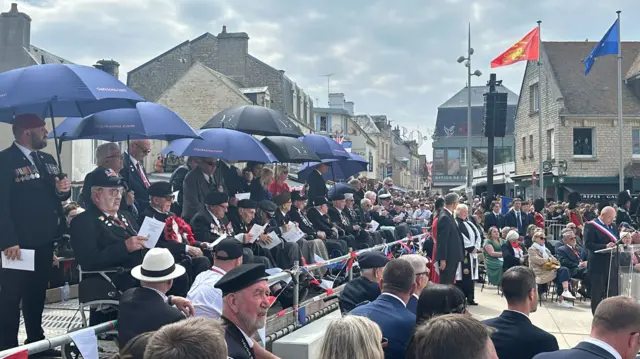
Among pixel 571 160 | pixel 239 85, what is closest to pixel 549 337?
pixel 571 160

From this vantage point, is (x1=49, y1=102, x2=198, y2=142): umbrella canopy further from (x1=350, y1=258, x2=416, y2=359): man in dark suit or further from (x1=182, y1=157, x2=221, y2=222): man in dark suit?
(x1=350, y1=258, x2=416, y2=359): man in dark suit

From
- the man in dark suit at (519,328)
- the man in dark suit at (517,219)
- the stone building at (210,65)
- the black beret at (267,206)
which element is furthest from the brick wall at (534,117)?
the man in dark suit at (519,328)

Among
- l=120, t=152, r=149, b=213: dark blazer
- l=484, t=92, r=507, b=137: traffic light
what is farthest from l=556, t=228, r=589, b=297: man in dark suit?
l=120, t=152, r=149, b=213: dark blazer

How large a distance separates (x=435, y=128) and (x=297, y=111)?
30532 mm

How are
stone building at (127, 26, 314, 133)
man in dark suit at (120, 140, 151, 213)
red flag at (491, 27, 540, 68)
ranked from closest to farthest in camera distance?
man in dark suit at (120, 140, 151, 213) < red flag at (491, 27, 540, 68) < stone building at (127, 26, 314, 133)

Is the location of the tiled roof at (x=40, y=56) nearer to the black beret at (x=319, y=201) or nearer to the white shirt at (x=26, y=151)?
the black beret at (x=319, y=201)

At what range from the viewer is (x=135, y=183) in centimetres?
727

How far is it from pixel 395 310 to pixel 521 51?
2128 centimetres

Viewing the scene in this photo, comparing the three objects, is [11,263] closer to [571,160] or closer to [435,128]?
[571,160]

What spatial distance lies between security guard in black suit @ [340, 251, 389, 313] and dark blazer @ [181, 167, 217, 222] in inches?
108

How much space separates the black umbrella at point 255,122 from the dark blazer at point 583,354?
711 centimetres

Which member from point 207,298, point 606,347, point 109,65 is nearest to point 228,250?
point 207,298

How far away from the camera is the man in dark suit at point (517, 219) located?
16.8 m

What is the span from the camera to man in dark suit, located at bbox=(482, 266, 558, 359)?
13.4 feet
